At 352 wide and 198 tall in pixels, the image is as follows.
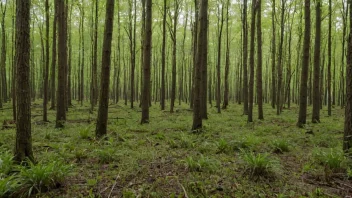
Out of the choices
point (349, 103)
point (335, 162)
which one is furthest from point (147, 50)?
point (335, 162)

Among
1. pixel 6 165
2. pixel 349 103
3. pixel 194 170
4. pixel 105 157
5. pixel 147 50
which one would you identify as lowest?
pixel 194 170

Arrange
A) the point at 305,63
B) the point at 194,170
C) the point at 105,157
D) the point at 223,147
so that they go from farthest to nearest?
the point at 305,63
the point at 223,147
the point at 105,157
the point at 194,170

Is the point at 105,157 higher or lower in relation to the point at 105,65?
lower

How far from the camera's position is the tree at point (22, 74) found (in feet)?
12.2

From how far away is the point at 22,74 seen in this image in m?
3.78

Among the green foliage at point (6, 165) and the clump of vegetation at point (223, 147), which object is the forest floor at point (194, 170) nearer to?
the clump of vegetation at point (223, 147)

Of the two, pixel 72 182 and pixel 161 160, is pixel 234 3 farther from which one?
pixel 72 182

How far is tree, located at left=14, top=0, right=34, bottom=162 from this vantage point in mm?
3719

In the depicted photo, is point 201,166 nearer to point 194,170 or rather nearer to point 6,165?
point 194,170

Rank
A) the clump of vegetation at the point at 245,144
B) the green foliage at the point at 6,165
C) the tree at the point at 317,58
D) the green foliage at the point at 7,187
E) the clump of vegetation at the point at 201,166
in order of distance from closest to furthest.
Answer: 1. the green foliage at the point at 7,187
2. the green foliage at the point at 6,165
3. the clump of vegetation at the point at 201,166
4. the clump of vegetation at the point at 245,144
5. the tree at the point at 317,58

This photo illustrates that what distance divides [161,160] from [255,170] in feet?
7.04

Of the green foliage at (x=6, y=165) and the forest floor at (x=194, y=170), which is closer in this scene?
the forest floor at (x=194, y=170)

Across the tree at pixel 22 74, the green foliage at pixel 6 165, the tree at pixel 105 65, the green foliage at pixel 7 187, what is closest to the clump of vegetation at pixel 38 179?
the green foliage at pixel 7 187

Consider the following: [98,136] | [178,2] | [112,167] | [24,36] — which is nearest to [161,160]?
[112,167]
